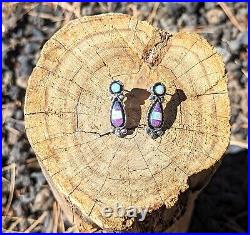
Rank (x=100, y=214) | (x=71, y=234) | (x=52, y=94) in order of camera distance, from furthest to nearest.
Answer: (x=71, y=234), (x=52, y=94), (x=100, y=214)

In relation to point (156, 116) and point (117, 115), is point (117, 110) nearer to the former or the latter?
point (117, 115)

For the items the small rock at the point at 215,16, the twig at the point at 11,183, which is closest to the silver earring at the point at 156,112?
the twig at the point at 11,183

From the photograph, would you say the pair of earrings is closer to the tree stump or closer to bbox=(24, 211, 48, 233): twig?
the tree stump

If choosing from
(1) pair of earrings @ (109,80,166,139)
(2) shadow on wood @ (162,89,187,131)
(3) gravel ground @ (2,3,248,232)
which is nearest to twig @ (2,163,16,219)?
(3) gravel ground @ (2,3,248,232)

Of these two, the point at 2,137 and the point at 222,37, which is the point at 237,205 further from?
the point at 2,137

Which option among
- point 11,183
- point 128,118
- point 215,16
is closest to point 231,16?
point 215,16

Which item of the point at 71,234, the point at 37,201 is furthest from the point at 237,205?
the point at 37,201
